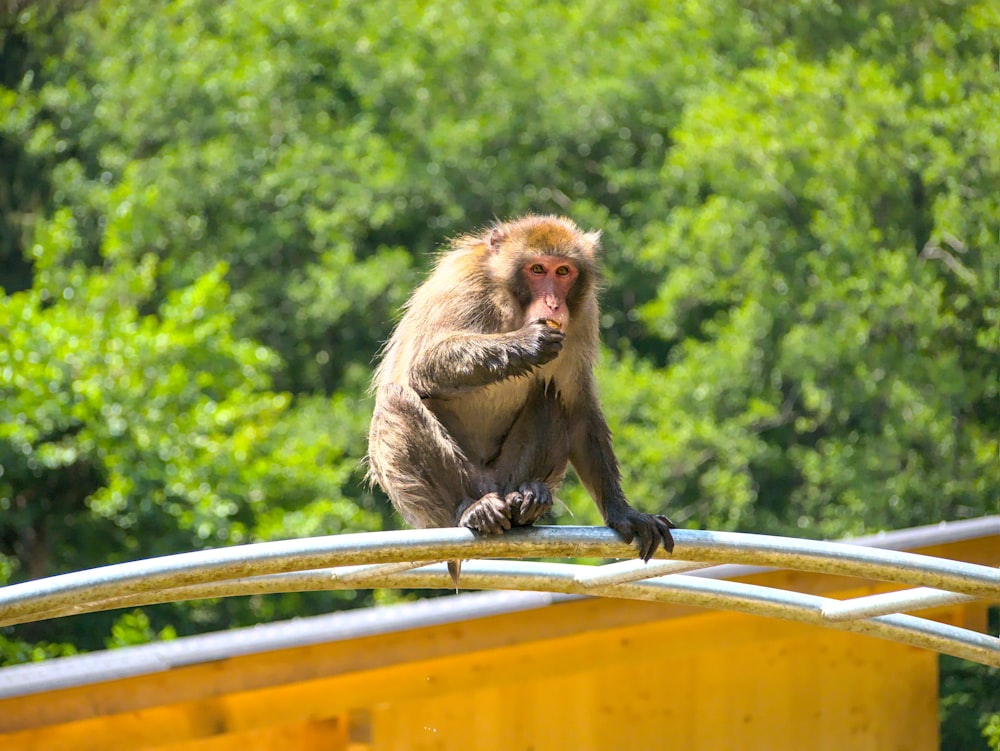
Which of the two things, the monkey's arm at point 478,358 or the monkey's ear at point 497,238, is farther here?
the monkey's ear at point 497,238

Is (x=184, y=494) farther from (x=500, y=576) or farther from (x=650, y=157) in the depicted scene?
(x=650, y=157)

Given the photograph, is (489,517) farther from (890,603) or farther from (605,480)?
(890,603)

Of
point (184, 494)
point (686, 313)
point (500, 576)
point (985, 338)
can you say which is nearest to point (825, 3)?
point (686, 313)

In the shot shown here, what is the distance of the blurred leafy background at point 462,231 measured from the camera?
42.6 feet

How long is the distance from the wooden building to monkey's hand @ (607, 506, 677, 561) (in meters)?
1.68

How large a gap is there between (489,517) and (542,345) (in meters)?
0.61

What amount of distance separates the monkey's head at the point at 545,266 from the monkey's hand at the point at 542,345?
303mm

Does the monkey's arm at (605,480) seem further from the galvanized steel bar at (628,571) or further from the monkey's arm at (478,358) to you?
the monkey's arm at (478,358)

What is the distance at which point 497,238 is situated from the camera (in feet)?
17.4

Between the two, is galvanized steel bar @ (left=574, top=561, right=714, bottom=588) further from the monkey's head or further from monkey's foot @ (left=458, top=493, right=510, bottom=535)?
the monkey's head

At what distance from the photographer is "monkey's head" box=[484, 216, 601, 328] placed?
504 centimetres

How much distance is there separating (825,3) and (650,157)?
3300 millimetres

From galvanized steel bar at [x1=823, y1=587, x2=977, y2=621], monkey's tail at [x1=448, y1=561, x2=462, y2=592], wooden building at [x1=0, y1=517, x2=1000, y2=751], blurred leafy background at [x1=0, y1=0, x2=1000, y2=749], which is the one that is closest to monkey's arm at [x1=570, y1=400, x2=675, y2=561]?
monkey's tail at [x1=448, y1=561, x2=462, y2=592]

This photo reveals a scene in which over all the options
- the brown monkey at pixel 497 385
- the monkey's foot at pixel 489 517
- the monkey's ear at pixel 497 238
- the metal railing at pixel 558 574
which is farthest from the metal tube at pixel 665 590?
the monkey's ear at pixel 497 238
